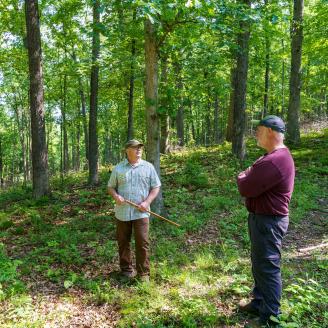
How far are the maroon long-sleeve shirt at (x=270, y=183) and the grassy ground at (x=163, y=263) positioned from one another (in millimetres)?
1300

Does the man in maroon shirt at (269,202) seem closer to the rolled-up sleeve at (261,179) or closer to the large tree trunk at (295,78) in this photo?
the rolled-up sleeve at (261,179)

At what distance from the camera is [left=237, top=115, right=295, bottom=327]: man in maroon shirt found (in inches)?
148

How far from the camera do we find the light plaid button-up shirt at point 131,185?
5531 mm

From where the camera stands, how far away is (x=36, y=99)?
10.4 m

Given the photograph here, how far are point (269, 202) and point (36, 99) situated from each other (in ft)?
28.1

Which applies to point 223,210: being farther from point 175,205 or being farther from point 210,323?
point 210,323

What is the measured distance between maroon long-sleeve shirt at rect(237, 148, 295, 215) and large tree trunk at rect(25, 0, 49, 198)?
26.8 feet

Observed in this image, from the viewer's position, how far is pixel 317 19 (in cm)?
1298

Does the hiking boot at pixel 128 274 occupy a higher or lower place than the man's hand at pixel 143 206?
lower

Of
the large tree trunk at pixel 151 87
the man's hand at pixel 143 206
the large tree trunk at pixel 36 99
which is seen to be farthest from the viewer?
the large tree trunk at pixel 36 99

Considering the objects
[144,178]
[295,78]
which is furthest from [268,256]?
[295,78]

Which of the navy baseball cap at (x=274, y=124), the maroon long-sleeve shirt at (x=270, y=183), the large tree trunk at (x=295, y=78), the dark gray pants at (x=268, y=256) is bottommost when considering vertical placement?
the dark gray pants at (x=268, y=256)

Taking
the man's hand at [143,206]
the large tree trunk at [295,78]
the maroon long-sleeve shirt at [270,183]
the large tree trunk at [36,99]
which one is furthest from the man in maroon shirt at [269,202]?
the large tree trunk at [295,78]

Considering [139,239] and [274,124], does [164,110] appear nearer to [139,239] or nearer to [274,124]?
[139,239]
